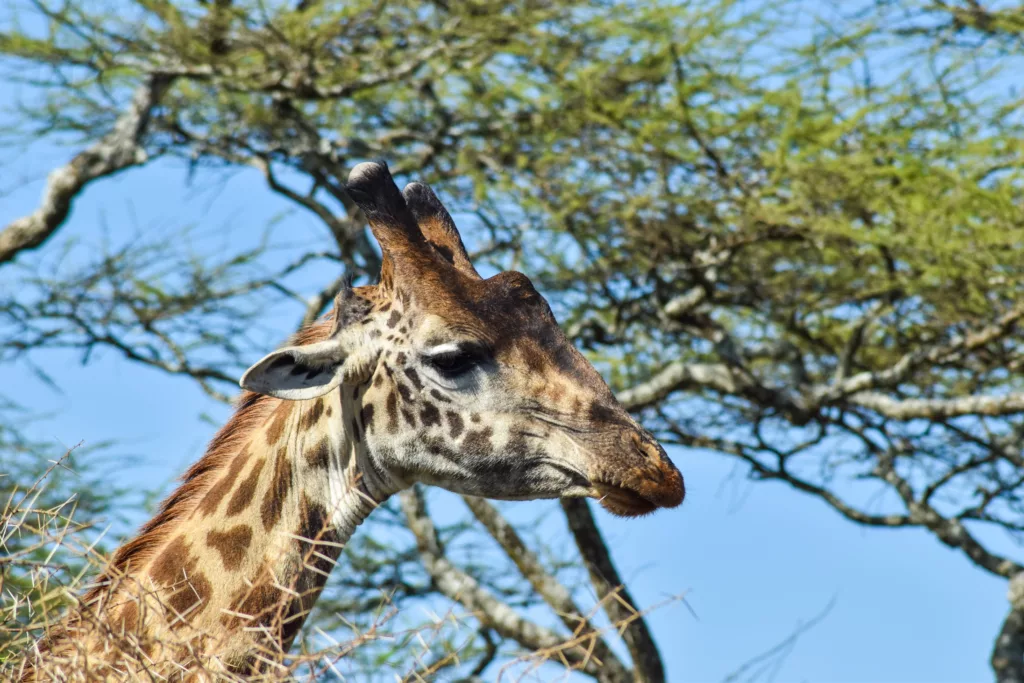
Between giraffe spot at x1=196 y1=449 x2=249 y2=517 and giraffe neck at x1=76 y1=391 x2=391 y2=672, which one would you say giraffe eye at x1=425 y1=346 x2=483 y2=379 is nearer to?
giraffe neck at x1=76 y1=391 x2=391 y2=672

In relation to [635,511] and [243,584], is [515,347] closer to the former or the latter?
[635,511]

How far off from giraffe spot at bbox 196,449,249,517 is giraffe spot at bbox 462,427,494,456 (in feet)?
2.30

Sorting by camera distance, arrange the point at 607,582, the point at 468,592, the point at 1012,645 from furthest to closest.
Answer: the point at 1012,645, the point at 468,592, the point at 607,582

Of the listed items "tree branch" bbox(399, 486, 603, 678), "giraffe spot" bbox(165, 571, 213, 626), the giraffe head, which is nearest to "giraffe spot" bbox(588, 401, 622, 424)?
the giraffe head

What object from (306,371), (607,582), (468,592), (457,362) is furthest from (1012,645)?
(306,371)

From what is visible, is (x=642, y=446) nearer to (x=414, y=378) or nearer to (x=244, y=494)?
(x=414, y=378)

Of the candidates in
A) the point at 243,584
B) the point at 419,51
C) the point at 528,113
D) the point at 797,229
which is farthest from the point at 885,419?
Answer: the point at 243,584

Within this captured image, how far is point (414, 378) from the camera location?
11.8 feet

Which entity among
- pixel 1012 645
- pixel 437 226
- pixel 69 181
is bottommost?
pixel 437 226

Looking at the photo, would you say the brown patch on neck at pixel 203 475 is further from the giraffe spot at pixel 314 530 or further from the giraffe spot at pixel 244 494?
the giraffe spot at pixel 314 530

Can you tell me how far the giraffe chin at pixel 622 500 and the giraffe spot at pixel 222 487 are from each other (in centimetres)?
109

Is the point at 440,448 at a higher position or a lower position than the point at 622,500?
higher

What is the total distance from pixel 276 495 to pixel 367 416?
35 centimetres

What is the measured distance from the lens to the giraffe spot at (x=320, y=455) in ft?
11.8
